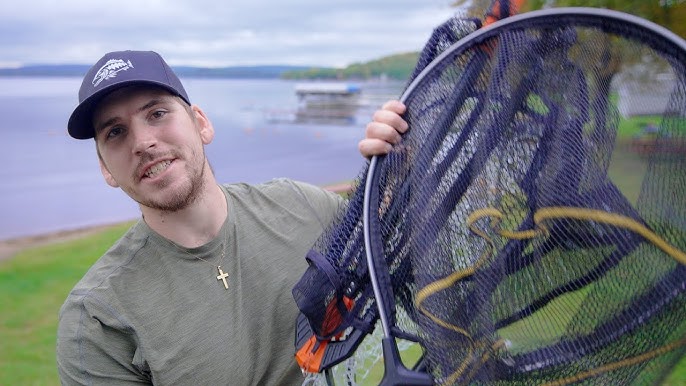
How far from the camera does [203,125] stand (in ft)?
8.11

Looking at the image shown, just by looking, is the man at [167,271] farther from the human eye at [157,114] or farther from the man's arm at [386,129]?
the man's arm at [386,129]

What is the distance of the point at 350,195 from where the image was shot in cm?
190

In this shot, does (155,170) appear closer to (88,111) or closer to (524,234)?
(88,111)

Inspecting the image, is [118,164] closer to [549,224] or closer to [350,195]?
[350,195]

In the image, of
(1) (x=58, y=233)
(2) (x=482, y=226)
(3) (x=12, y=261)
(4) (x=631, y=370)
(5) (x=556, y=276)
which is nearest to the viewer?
(4) (x=631, y=370)

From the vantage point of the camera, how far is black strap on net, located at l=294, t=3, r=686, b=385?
51.7 inches

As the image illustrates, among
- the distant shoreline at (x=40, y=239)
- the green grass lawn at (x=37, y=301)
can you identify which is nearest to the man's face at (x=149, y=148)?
the green grass lawn at (x=37, y=301)

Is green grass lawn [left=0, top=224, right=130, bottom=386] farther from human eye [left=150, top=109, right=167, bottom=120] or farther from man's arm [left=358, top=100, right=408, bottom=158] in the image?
man's arm [left=358, top=100, right=408, bottom=158]

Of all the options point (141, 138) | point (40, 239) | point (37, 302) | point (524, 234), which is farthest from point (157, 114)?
point (40, 239)

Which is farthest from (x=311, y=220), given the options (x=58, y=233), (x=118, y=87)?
(x=58, y=233)

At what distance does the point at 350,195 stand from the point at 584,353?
0.79 metres

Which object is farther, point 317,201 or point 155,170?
point 317,201

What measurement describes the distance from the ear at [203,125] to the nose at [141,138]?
0.29 metres

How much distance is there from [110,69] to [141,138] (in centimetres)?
24
